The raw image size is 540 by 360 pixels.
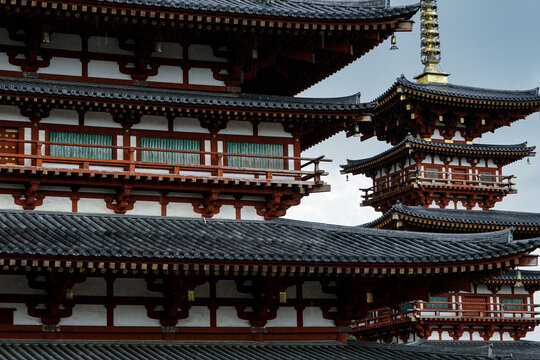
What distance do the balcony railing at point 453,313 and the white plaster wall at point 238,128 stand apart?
2533cm

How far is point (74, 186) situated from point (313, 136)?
8.20 m

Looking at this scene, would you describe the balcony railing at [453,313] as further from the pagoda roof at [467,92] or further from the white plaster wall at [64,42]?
the white plaster wall at [64,42]

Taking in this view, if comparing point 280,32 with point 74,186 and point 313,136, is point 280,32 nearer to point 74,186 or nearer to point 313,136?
point 313,136

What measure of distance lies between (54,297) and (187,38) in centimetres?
928

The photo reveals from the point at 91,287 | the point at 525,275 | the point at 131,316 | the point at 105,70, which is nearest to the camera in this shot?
the point at 91,287

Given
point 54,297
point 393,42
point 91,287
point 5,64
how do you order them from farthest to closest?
point 393,42 < point 5,64 < point 91,287 < point 54,297

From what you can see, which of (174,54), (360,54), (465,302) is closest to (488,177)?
(465,302)

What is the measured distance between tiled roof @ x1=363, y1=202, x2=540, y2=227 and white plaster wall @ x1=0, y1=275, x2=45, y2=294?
28109 millimetres

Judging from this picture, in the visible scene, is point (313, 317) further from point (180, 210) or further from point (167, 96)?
point (167, 96)

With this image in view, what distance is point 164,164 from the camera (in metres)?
27.1

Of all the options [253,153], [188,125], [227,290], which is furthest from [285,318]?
[188,125]

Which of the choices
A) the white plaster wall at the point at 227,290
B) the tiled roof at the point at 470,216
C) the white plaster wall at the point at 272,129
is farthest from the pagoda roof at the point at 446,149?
the white plaster wall at the point at 227,290

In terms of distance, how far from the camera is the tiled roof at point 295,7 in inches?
1047

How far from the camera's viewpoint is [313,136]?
99.2 ft
